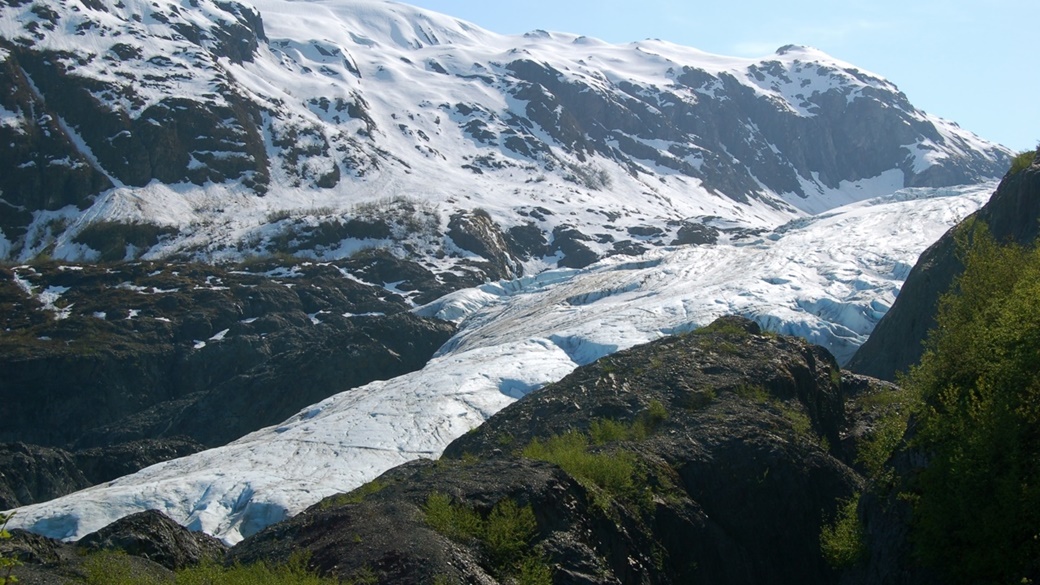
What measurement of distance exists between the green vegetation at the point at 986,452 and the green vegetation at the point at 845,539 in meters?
2.29

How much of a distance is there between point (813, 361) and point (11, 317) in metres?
116

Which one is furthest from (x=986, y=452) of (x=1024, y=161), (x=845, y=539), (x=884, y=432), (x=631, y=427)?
(x=1024, y=161)

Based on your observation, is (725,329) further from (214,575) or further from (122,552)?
(214,575)

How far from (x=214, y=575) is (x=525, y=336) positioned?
7650cm

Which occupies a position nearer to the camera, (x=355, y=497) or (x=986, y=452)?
(x=986, y=452)

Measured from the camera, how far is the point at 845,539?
22125 millimetres

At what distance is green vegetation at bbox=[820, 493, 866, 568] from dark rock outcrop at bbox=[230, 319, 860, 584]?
1.75 ft

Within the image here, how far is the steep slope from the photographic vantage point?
143 feet

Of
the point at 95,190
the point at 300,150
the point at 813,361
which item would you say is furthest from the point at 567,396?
the point at 300,150

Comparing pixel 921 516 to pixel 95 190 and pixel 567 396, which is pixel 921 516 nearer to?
pixel 567 396

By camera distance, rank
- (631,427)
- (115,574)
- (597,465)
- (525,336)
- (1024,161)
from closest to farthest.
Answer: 1. (115,574)
2. (597,465)
3. (631,427)
4. (1024,161)
5. (525,336)

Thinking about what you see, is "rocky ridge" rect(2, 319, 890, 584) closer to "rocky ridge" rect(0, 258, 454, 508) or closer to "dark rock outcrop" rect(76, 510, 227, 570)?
"dark rock outcrop" rect(76, 510, 227, 570)

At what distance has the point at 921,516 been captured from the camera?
18.8 meters

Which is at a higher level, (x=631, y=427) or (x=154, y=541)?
(x=631, y=427)
